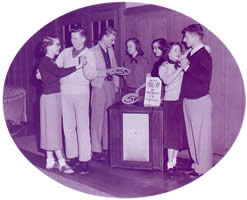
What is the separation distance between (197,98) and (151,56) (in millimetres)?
393

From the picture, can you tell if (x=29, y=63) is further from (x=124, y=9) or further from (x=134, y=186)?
(x=134, y=186)

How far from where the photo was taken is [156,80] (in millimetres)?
2396

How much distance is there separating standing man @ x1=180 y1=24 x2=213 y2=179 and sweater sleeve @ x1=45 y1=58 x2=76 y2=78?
0.63 metres

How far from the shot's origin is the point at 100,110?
254cm

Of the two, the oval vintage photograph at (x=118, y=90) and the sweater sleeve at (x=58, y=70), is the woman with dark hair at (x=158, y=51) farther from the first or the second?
the sweater sleeve at (x=58, y=70)

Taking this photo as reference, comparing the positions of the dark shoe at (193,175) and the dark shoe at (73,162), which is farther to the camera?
the dark shoe at (73,162)

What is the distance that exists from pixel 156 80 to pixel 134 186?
638 mm

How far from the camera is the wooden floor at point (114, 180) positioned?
227 cm

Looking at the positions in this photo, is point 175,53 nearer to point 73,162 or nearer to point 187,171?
point 187,171

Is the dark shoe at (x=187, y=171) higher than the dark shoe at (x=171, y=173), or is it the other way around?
the dark shoe at (x=187, y=171)

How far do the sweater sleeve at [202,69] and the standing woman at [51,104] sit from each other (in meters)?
→ 0.64

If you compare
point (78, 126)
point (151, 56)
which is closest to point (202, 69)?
point (151, 56)

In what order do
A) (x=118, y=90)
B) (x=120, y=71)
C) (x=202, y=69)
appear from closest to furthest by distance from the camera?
(x=202, y=69)
(x=120, y=71)
(x=118, y=90)

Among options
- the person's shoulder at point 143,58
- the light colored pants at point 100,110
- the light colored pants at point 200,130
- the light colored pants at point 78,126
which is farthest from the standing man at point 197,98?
the light colored pants at point 78,126
